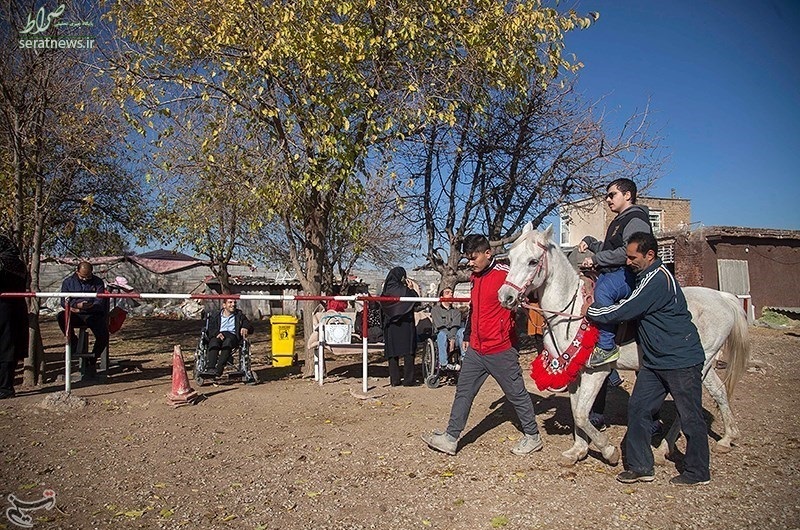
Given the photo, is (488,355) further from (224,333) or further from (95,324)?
(95,324)

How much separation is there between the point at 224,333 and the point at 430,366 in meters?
3.36

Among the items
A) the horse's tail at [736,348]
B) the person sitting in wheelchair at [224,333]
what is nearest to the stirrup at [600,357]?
the horse's tail at [736,348]

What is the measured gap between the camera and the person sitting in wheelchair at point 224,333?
29.4ft

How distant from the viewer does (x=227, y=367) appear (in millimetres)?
9367

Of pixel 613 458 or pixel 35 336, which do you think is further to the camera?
pixel 35 336

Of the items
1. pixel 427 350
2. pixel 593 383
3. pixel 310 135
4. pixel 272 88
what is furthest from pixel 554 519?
pixel 272 88

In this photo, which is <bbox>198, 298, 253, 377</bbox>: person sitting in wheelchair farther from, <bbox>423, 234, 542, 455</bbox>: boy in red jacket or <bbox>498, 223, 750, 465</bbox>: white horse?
<bbox>498, 223, 750, 465</bbox>: white horse

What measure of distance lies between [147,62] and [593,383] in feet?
26.3

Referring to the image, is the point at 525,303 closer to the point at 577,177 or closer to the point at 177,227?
the point at 577,177

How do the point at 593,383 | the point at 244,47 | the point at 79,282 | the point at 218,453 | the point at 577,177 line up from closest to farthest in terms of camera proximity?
1. the point at 593,383
2. the point at 218,453
3. the point at 244,47
4. the point at 79,282
5. the point at 577,177

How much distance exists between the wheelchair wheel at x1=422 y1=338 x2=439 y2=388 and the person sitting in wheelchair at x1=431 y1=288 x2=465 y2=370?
4.0 inches

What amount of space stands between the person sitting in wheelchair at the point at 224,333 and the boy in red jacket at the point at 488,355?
472 cm

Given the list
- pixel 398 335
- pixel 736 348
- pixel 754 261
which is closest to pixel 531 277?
pixel 736 348

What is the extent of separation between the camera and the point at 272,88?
8.83m
